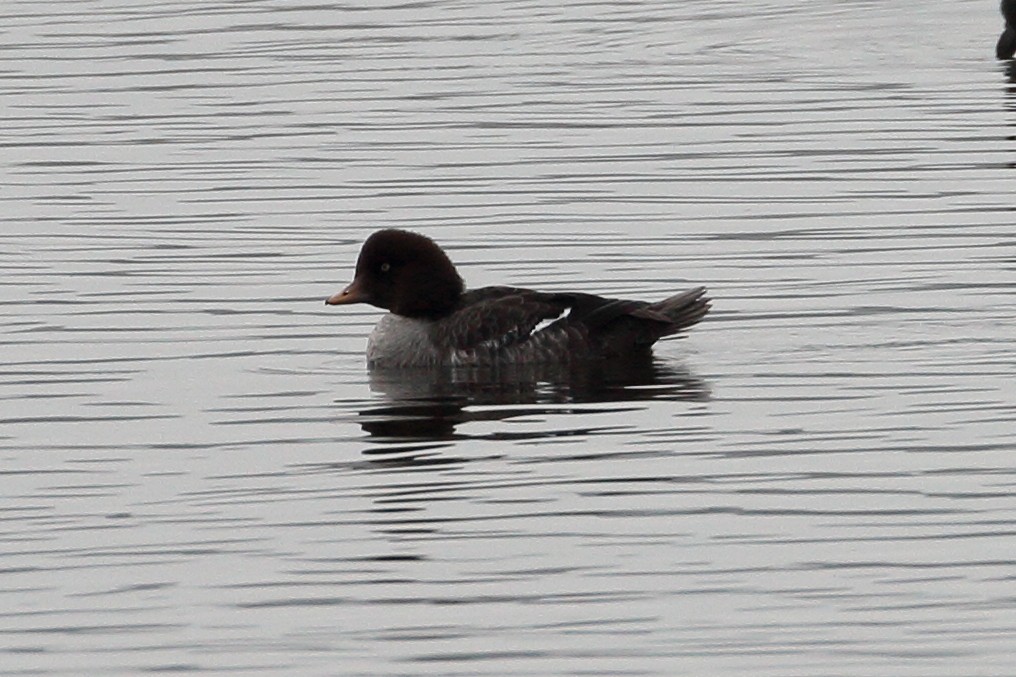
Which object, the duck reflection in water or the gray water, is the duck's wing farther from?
the gray water

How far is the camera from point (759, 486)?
11.4 meters

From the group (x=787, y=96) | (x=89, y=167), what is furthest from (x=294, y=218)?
(x=787, y=96)

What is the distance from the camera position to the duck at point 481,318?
48.7ft

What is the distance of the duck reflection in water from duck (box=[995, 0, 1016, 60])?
13.3 m

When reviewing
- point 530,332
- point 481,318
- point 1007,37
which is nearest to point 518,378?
point 530,332

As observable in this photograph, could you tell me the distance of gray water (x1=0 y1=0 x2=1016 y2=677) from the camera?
9570mm

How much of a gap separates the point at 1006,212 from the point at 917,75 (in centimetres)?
780

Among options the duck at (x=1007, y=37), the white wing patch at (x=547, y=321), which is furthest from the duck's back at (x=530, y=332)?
the duck at (x=1007, y=37)

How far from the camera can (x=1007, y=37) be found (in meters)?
27.5

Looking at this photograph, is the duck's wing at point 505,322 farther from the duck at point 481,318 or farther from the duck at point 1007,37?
the duck at point 1007,37

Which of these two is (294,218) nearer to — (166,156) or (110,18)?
(166,156)

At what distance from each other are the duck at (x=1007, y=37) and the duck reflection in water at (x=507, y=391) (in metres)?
13.3

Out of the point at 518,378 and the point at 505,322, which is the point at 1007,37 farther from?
the point at 518,378

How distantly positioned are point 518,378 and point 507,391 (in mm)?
392
